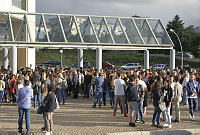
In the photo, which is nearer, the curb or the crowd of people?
the crowd of people

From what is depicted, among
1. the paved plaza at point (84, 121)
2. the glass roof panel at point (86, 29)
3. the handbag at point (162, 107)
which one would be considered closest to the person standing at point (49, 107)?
the paved plaza at point (84, 121)

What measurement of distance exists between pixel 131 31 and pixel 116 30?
1.24 m

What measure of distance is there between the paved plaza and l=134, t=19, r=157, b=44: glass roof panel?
9738 mm

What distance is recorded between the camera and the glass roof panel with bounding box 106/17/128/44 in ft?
78.6

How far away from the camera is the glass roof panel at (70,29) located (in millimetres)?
22939

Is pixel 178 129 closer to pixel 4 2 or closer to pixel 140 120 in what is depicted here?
pixel 140 120

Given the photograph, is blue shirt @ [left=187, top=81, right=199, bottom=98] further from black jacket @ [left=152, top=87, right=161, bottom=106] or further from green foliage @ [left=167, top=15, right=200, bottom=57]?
green foliage @ [left=167, top=15, right=200, bottom=57]

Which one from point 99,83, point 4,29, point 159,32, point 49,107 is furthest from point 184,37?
point 49,107

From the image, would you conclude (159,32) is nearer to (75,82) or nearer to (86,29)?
(86,29)

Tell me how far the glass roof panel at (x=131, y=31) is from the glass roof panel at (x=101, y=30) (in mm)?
1627

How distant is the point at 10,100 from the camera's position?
17.8 meters

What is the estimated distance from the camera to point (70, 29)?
23.5m

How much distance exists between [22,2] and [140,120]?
2637 cm

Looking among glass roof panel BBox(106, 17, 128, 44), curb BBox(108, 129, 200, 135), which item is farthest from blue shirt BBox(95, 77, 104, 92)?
glass roof panel BBox(106, 17, 128, 44)
